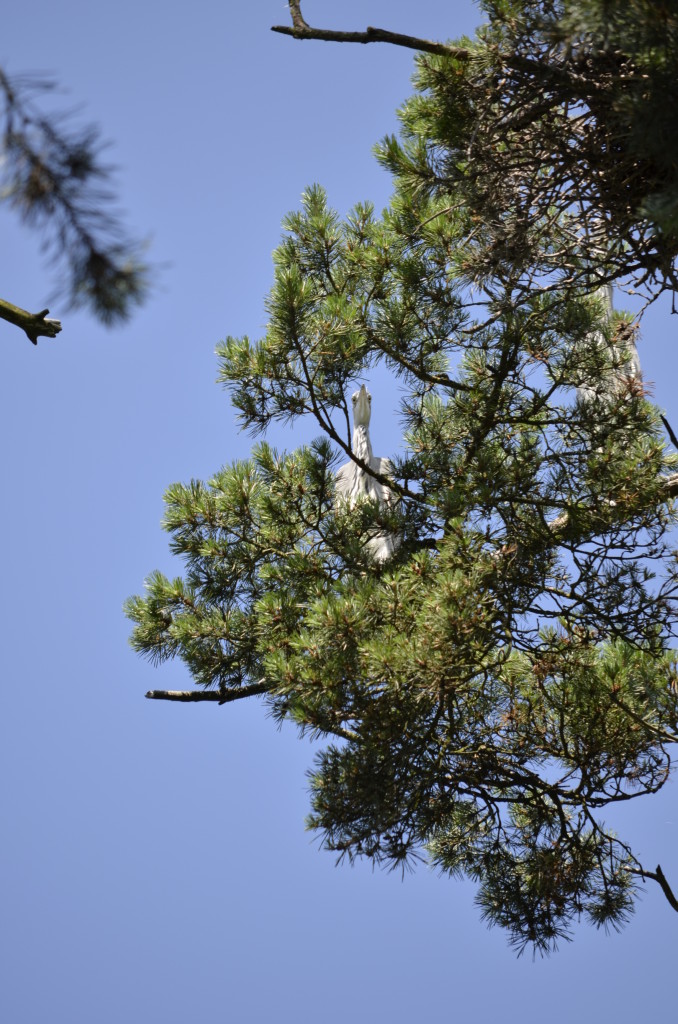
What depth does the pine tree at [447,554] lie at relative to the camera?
9.01ft

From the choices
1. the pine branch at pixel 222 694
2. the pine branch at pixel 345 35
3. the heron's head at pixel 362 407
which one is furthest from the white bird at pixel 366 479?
the pine branch at pixel 345 35

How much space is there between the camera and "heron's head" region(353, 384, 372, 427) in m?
4.02

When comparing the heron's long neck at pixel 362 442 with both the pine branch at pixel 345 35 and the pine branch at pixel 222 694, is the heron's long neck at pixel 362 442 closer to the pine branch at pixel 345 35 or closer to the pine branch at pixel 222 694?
the pine branch at pixel 222 694

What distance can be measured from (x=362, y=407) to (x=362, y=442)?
0.19 meters

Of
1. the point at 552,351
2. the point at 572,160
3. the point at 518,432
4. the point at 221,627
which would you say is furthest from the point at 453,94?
the point at 221,627

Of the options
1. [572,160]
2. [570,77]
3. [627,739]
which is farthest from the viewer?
[627,739]

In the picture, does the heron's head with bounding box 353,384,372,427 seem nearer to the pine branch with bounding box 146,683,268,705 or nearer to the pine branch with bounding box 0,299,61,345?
the pine branch with bounding box 146,683,268,705

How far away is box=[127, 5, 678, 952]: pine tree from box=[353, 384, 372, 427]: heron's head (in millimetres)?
618

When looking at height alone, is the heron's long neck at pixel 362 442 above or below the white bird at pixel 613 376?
above

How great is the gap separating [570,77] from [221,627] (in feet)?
5.37

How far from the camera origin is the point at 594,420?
311 centimetres

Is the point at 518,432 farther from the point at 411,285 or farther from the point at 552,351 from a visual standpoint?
the point at 411,285

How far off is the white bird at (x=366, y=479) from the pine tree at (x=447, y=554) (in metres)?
0.04

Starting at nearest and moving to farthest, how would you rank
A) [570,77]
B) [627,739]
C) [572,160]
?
[570,77]
[572,160]
[627,739]
